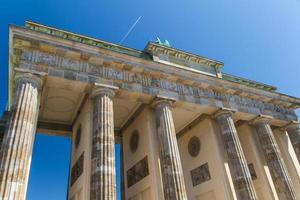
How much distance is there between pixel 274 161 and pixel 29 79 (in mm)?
14078

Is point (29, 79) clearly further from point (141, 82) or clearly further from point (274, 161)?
point (274, 161)

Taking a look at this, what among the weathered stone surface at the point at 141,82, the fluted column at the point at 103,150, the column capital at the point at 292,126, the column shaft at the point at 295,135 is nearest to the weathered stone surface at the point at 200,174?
the weathered stone surface at the point at 141,82

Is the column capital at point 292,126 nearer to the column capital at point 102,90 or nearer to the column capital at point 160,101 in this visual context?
the column capital at point 160,101

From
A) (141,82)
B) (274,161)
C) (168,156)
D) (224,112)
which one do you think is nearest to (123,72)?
(141,82)

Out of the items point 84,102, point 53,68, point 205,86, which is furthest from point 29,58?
point 205,86

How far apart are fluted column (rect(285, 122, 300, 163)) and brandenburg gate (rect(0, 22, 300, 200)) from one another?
6cm

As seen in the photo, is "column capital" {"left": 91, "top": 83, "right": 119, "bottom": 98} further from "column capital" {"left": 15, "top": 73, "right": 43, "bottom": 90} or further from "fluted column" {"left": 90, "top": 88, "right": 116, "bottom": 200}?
"column capital" {"left": 15, "top": 73, "right": 43, "bottom": 90}

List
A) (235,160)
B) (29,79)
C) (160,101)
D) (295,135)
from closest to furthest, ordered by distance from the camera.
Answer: (29,79)
(160,101)
(235,160)
(295,135)

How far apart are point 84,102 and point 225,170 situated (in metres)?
8.34

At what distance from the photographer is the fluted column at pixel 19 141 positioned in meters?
8.29

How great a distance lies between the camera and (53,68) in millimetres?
11500

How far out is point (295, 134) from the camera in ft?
58.7

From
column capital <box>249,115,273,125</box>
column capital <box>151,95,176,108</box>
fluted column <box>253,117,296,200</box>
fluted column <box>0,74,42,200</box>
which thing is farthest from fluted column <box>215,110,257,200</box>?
fluted column <box>0,74,42,200</box>

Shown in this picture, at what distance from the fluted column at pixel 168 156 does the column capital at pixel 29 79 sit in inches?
221
